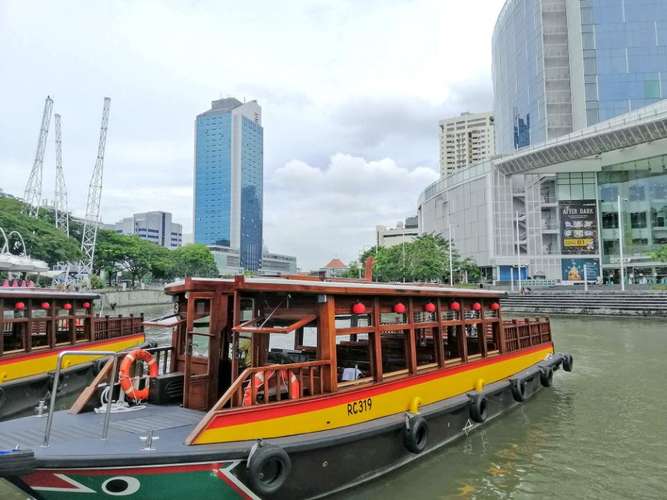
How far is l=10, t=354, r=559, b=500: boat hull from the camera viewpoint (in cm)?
416

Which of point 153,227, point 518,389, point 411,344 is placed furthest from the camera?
point 153,227

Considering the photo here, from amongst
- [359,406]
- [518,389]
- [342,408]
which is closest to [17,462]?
[342,408]

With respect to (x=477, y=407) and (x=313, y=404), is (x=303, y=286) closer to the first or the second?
(x=313, y=404)

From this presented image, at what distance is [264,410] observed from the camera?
4.88m

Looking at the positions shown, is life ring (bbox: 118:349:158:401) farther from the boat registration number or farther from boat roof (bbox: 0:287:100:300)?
boat roof (bbox: 0:287:100:300)

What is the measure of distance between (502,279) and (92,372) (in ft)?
166

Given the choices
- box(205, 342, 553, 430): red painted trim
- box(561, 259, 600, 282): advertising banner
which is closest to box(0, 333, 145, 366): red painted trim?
box(205, 342, 553, 430): red painted trim

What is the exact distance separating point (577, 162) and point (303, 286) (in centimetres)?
5543

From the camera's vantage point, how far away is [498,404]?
886cm

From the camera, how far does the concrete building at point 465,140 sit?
13838cm

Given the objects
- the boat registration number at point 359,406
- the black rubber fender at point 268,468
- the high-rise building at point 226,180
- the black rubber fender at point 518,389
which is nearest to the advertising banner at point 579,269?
the black rubber fender at point 518,389

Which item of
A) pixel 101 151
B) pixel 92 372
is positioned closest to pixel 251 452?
pixel 92 372

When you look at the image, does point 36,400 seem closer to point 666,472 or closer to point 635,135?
point 666,472

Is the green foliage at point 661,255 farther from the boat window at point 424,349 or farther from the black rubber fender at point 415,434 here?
the black rubber fender at point 415,434
